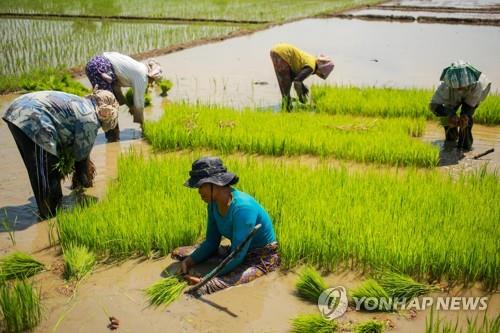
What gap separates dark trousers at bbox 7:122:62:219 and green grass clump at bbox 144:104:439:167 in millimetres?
1790

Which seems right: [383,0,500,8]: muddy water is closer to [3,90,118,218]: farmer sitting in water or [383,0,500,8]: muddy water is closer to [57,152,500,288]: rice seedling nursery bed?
[57,152,500,288]: rice seedling nursery bed

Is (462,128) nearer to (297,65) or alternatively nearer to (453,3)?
(297,65)

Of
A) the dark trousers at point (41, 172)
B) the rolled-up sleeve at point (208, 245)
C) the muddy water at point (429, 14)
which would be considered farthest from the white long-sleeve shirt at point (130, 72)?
the muddy water at point (429, 14)

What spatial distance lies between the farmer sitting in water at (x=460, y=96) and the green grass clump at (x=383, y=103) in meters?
1.04

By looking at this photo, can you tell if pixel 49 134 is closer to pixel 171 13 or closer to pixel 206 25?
pixel 206 25

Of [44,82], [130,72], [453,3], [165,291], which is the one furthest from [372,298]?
[453,3]

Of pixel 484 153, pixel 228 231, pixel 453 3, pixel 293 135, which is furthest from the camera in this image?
pixel 453 3

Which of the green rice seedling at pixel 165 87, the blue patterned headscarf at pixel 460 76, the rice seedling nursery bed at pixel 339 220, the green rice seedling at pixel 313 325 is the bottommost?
the green rice seedling at pixel 313 325

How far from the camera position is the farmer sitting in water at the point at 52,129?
3523 mm

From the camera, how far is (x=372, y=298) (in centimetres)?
271

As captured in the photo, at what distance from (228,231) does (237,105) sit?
4370mm

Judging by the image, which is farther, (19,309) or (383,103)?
(383,103)

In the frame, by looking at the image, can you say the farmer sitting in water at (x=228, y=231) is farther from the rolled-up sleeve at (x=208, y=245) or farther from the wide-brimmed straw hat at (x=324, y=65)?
the wide-brimmed straw hat at (x=324, y=65)

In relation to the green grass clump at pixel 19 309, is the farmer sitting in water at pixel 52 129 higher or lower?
higher
